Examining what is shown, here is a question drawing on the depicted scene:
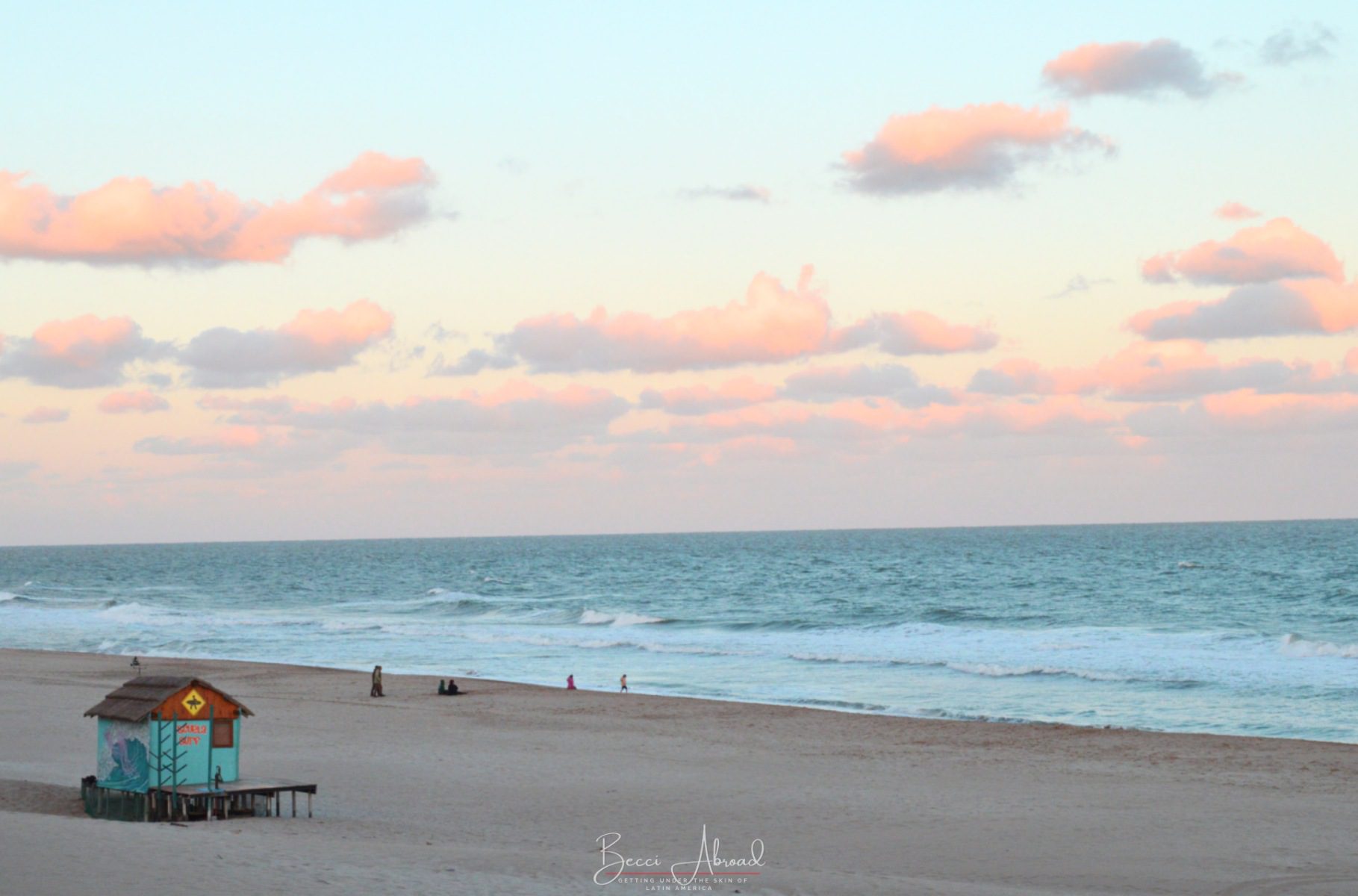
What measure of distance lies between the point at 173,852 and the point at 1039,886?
9.39m

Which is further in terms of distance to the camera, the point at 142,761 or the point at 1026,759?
the point at 1026,759

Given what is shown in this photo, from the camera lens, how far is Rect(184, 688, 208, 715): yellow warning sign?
1777 cm

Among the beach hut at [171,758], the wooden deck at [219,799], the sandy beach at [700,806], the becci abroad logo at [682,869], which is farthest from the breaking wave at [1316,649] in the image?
the beach hut at [171,758]

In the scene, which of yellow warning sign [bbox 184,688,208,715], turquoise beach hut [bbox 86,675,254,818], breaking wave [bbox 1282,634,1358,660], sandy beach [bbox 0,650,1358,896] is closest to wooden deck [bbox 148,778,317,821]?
turquoise beach hut [bbox 86,675,254,818]

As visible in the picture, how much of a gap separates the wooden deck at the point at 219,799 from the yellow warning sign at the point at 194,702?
987 mm

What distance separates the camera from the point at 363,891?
40.6 ft

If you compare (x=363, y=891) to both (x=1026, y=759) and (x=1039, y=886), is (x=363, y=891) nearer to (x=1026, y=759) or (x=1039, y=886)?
(x=1039, y=886)

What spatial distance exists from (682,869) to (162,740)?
7.33 metres

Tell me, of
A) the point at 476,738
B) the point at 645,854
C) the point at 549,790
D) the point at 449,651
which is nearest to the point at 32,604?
the point at 449,651

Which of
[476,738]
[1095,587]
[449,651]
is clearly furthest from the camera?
[1095,587]

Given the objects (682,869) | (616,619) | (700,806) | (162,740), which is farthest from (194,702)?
(616,619)

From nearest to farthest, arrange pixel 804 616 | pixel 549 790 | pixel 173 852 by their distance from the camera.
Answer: pixel 173 852
pixel 549 790
pixel 804 616

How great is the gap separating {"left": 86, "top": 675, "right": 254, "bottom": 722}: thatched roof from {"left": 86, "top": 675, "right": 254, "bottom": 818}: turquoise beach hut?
0.4 inches

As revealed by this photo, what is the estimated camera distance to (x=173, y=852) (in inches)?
539
